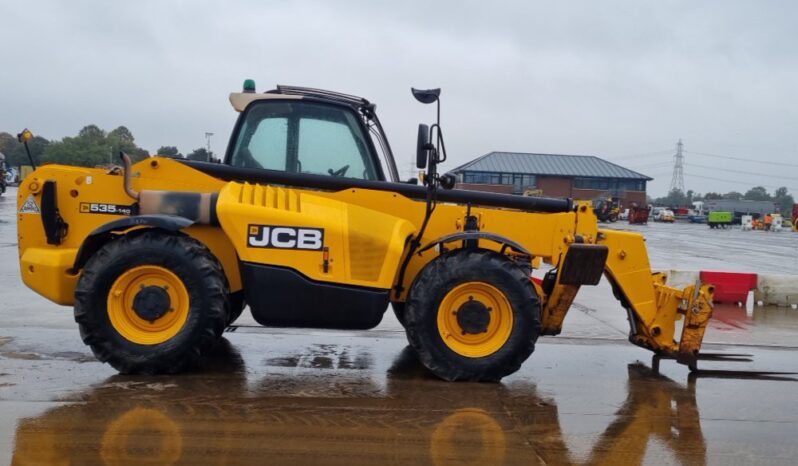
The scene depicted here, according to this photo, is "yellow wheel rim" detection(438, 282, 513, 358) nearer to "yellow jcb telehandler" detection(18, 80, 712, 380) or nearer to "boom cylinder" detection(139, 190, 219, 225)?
"yellow jcb telehandler" detection(18, 80, 712, 380)

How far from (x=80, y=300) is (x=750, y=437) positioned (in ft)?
16.1

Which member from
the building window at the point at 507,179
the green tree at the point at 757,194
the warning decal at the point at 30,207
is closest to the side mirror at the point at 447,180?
the warning decal at the point at 30,207

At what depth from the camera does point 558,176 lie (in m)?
66.8

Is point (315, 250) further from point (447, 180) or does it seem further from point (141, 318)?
point (141, 318)

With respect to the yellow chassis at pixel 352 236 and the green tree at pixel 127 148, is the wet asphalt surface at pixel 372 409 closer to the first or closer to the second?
the yellow chassis at pixel 352 236

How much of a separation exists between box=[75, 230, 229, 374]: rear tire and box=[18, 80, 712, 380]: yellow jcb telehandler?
11mm

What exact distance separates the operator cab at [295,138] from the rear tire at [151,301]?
104 centimetres

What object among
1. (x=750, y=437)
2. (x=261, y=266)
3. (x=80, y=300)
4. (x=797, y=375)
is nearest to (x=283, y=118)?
(x=261, y=266)

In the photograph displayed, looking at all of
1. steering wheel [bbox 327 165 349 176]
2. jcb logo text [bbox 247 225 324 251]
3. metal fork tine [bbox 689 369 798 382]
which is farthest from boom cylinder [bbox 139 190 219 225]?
metal fork tine [bbox 689 369 798 382]

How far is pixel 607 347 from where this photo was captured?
775 centimetres

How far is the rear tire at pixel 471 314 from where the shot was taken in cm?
566

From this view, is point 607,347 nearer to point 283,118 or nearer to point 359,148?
point 359,148

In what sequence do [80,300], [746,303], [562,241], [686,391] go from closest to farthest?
[80,300]
[686,391]
[562,241]
[746,303]

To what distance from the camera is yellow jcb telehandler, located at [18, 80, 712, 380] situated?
18.0 feet
